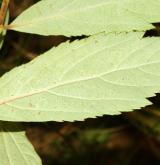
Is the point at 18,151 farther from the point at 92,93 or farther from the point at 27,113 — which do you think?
the point at 92,93

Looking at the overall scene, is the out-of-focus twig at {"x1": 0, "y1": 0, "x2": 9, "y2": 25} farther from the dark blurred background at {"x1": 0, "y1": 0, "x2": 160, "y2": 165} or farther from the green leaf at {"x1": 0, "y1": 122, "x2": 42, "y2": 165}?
the dark blurred background at {"x1": 0, "y1": 0, "x2": 160, "y2": 165}

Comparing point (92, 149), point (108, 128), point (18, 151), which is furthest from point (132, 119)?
point (18, 151)

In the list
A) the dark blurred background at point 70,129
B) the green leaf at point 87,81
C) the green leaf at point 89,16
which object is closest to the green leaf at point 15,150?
the green leaf at point 87,81

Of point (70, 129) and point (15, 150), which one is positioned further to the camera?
point (70, 129)

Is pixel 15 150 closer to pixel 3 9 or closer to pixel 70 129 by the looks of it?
pixel 3 9

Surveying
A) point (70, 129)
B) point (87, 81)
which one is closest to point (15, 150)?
point (87, 81)

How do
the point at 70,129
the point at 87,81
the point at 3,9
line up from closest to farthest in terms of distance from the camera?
1. the point at 87,81
2. the point at 3,9
3. the point at 70,129
